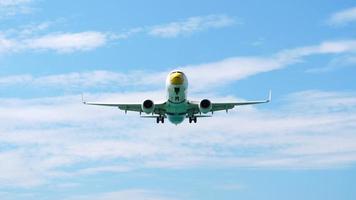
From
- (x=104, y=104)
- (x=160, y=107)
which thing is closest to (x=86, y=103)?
(x=104, y=104)

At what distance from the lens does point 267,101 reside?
104312 mm

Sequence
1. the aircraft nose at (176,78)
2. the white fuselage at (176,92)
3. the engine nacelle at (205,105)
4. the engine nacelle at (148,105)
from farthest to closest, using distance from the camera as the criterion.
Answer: the engine nacelle at (205,105), the engine nacelle at (148,105), the white fuselage at (176,92), the aircraft nose at (176,78)

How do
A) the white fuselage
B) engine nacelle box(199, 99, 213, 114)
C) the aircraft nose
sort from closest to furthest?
the aircraft nose < the white fuselage < engine nacelle box(199, 99, 213, 114)

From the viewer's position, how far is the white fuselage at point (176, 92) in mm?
96875

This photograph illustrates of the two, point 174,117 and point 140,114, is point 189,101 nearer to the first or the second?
point 174,117

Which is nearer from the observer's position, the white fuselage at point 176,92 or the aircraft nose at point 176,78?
the aircraft nose at point 176,78

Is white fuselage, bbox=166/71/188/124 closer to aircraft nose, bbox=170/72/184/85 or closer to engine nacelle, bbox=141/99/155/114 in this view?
aircraft nose, bbox=170/72/184/85

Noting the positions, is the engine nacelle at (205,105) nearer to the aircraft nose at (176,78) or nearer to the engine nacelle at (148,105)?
the aircraft nose at (176,78)

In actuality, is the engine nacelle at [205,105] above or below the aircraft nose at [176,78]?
below

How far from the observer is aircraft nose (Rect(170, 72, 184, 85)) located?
96688 mm

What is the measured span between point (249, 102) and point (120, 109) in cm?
1750

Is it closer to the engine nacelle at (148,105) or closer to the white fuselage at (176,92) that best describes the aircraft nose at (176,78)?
the white fuselage at (176,92)

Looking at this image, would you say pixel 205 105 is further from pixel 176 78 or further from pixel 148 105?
A: pixel 148 105

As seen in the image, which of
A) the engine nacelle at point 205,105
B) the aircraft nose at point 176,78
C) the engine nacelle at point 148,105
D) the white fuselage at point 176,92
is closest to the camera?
the aircraft nose at point 176,78
